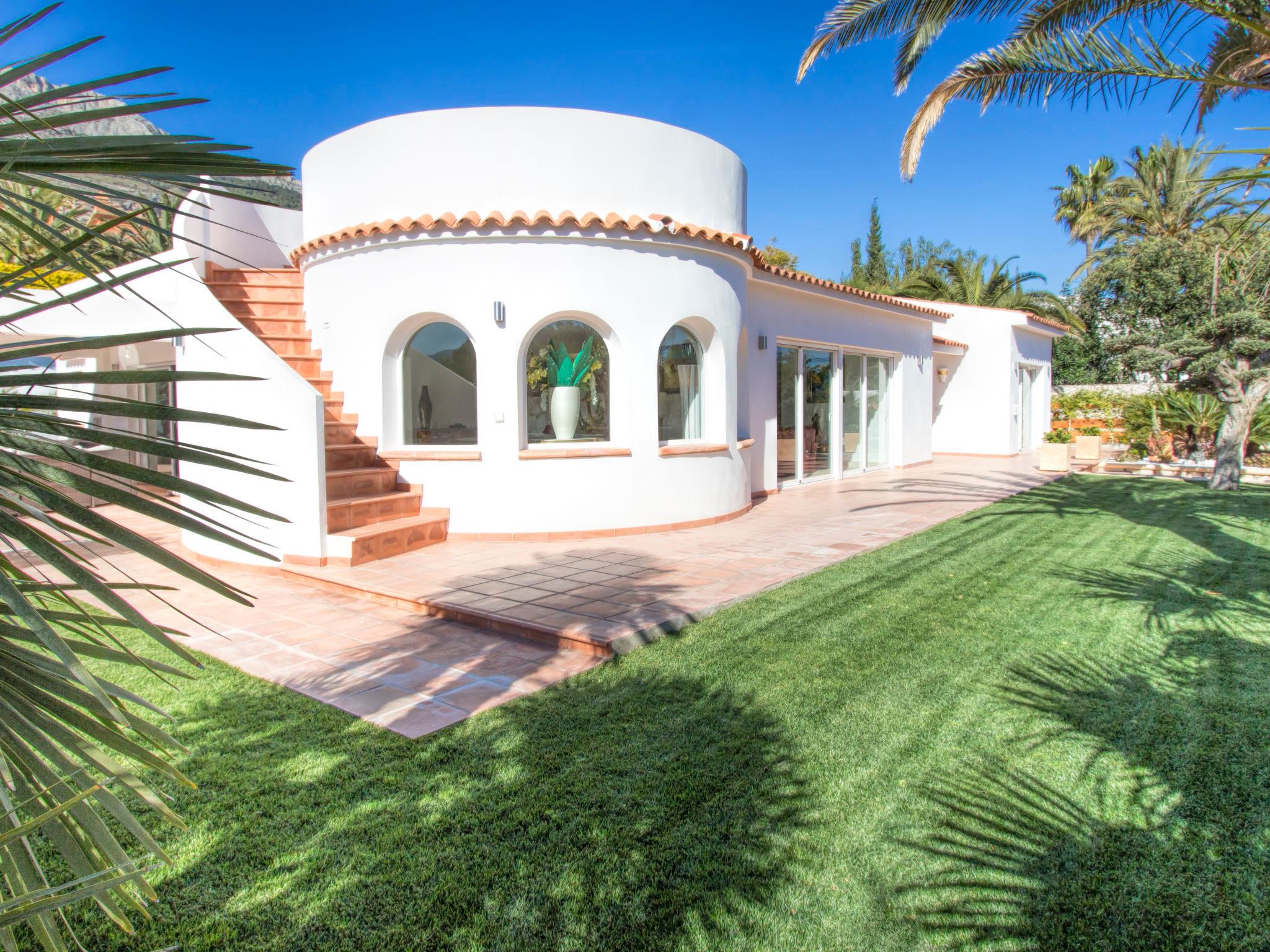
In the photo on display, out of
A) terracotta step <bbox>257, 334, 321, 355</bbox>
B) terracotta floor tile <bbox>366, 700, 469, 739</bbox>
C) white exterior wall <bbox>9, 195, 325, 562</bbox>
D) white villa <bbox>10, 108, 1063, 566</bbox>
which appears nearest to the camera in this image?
terracotta floor tile <bbox>366, 700, 469, 739</bbox>

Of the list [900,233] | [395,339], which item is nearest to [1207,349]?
[395,339]

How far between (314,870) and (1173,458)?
24.0m

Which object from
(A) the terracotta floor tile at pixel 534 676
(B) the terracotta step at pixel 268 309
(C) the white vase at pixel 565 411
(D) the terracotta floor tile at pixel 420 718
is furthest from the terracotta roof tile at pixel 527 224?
(D) the terracotta floor tile at pixel 420 718

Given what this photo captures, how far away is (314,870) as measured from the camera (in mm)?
3254

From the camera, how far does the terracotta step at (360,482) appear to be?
9.95 m

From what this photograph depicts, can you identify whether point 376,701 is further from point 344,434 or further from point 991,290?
point 991,290

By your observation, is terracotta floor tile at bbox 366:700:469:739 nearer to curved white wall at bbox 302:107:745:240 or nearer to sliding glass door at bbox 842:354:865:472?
curved white wall at bbox 302:107:745:240

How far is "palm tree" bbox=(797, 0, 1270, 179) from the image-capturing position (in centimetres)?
697

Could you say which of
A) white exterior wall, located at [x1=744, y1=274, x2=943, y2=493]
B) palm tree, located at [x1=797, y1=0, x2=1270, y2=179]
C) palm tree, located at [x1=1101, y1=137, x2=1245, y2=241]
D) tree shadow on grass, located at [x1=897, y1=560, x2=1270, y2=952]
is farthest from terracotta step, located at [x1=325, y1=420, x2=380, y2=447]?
palm tree, located at [x1=1101, y1=137, x2=1245, y2=241]

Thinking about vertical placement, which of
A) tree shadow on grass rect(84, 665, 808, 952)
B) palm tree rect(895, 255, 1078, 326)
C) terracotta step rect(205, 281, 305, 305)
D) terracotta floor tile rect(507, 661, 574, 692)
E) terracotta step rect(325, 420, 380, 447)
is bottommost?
tree shadow on grass rect(84, 665, 808, 952)

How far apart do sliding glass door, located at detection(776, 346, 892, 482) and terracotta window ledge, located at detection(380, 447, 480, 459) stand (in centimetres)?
677

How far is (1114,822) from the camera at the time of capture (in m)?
3.51

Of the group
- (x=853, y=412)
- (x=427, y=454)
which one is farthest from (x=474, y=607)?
(x=853, y=412)

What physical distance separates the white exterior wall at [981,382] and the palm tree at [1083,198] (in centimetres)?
1760
